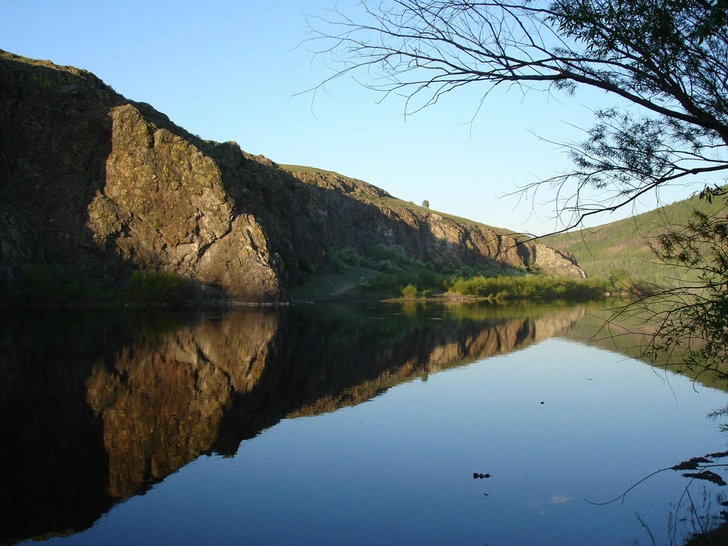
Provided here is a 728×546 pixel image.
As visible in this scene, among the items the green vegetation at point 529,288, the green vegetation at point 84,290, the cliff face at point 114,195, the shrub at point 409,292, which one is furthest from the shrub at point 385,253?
the green vegetation at point 84,290

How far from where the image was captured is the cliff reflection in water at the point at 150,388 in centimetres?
823

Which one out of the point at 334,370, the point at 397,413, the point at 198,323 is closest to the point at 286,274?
the point at 198,323

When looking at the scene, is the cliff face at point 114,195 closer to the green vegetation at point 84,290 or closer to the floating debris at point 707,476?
the green vegetation at point 84,290

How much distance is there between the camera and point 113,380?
1499cm

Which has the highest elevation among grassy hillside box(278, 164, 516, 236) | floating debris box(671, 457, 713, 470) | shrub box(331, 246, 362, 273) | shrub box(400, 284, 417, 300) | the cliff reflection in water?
grassy hillside box(278, 164, 516, 236)

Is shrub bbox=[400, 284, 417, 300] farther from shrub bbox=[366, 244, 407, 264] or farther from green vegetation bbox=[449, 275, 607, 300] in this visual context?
shrub bbox=[366, 244, 407, 264]

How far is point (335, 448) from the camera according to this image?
10352 millimetres

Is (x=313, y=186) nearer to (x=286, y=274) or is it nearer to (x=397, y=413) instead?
(x=286, y=274)

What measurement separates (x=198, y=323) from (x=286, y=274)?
2724cm

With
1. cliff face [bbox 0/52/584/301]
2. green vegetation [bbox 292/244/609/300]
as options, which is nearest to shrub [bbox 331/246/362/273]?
green vegetation [bbox 292/244/609/300]

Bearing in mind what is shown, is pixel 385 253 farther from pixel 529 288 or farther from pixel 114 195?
pixel 114 195

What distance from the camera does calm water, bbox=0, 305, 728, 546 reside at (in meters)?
7.23

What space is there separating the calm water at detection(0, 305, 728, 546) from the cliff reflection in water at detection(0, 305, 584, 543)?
0.17ft

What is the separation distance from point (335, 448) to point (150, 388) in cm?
565
